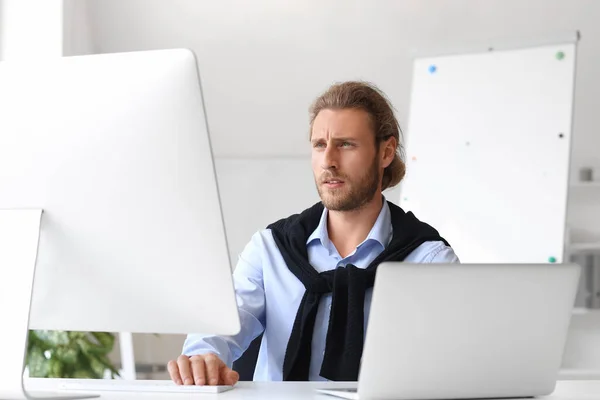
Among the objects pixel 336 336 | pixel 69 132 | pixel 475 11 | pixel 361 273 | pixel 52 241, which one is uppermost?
pixel 475 11

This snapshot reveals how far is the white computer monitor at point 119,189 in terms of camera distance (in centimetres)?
106

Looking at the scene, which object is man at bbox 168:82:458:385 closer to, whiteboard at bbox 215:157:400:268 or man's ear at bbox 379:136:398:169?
man's ear at bbox 379:136:398:169

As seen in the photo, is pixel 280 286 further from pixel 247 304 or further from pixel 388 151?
pixel 388 151

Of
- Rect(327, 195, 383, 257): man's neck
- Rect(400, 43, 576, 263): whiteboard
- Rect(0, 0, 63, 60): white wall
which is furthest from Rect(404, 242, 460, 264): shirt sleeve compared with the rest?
Rect(0, 0, 63, 60): white wall

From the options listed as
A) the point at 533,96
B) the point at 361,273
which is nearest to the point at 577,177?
the point at 533,96

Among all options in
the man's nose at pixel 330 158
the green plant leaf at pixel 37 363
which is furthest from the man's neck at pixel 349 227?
the green plant leaf at pixel 37 363

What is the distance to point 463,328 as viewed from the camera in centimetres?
107

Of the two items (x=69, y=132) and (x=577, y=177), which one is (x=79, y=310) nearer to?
(x=69, y=132)

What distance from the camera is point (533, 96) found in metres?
3.56

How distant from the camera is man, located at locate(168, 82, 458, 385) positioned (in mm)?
1713

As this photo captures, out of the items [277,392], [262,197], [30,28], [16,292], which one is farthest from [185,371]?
[262,197]

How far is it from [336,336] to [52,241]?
73 cm

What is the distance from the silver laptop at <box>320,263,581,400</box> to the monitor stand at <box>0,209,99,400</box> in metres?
0.43

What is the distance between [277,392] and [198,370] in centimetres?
16
